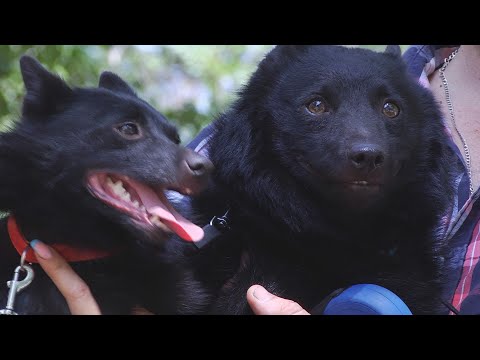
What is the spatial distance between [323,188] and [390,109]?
508 mm

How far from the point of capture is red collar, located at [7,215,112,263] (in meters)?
2.54

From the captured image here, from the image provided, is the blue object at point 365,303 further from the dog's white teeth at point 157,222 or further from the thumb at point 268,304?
the dog's white teeth at point 157,222

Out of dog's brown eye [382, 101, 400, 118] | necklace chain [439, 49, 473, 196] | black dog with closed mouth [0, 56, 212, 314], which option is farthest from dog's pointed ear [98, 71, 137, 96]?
necklace chain [439, 49, 473, 196]

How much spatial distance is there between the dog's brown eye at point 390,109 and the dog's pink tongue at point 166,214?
41.4 inches

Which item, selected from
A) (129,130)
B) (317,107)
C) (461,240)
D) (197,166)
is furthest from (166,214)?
(461,240)

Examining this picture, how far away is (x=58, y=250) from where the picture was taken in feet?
8.45

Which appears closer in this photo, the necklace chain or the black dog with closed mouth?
the black dog with closed mouth

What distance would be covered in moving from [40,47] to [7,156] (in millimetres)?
2307

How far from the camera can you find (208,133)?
3354 mm

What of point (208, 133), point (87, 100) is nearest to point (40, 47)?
point (208, 133)

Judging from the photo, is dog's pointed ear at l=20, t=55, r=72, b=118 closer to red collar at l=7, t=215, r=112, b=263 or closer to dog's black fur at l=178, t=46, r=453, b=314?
red collar at l=7, t=215, r=112, b=263

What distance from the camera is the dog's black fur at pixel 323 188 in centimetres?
281

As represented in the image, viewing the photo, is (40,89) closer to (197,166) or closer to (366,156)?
(197,166)

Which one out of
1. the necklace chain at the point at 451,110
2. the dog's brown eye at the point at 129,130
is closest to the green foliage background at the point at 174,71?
the necklace chain at the point at 451,110
